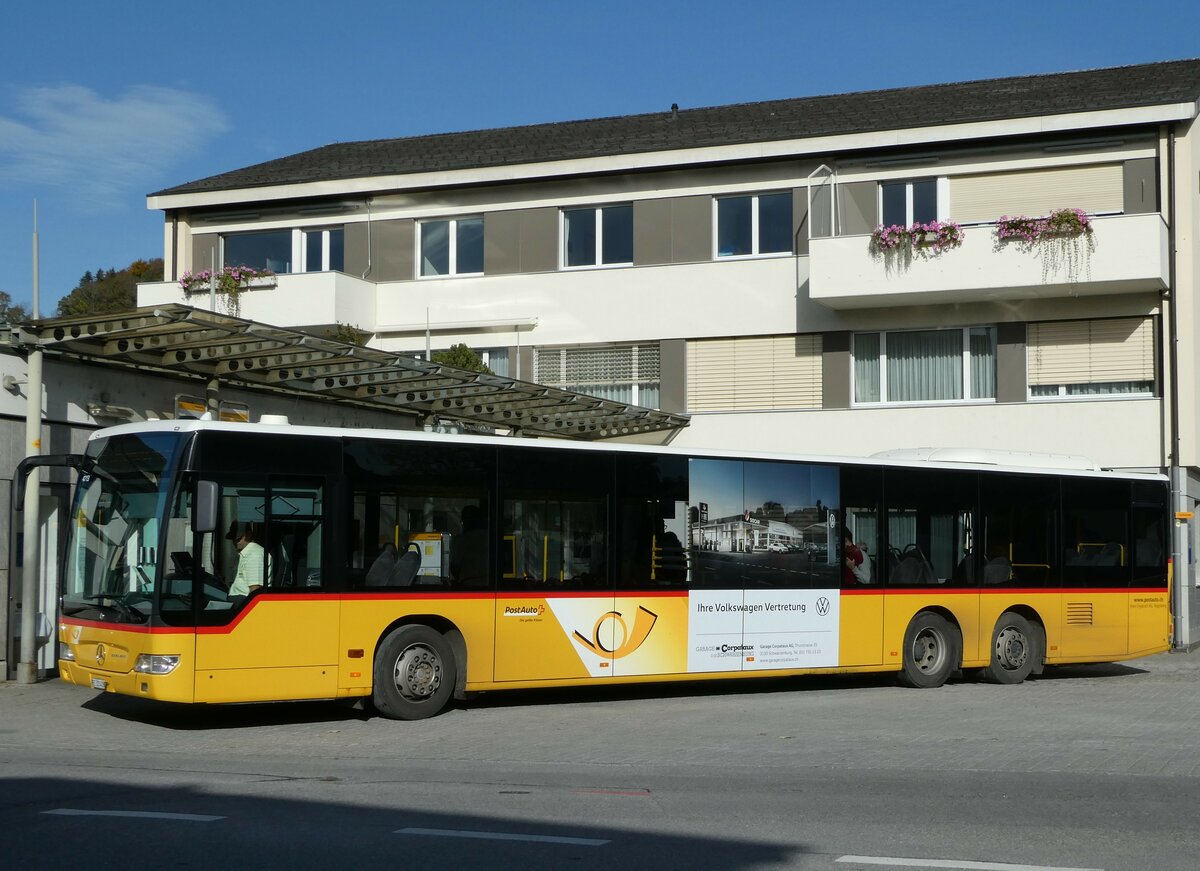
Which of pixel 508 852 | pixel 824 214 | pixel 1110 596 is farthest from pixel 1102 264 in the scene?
pixel 508 852

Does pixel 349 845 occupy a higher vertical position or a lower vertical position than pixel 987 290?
lower

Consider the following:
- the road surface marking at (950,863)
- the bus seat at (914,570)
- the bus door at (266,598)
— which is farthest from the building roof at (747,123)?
the road surface marking at (950,863)

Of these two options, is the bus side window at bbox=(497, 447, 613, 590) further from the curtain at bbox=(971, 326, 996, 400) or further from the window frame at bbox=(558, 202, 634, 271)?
the window frame at bbox=(558, 202, 634, 271)

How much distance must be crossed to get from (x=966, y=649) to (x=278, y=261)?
1848cm

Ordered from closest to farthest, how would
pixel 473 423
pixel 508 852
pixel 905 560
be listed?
pixel 508 852 < pixel 905 560 < pixel 473 423

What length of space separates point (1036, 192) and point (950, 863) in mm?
21135

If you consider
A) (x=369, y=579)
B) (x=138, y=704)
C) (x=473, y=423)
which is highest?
(x=473, y=423)

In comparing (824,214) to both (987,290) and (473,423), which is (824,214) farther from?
(473,423)

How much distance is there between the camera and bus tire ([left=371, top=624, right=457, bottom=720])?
13758 mm

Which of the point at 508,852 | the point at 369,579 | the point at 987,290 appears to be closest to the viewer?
the point at 508,852

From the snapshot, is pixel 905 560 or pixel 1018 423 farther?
pixel 1018 423

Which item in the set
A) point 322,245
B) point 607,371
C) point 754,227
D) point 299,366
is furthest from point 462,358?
point 299,366

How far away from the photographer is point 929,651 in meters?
17.8

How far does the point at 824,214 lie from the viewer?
27234 millimetres
